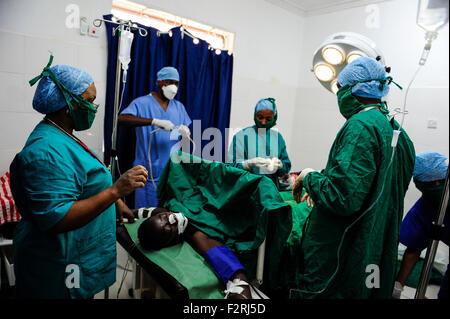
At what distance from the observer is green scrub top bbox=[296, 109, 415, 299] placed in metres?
1.30

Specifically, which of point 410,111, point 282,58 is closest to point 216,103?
point 282,58

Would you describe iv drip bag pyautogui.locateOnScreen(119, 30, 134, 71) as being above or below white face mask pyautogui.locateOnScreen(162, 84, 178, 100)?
above

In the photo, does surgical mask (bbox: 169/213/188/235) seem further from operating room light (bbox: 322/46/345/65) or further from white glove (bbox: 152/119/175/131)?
operating room light (bbox: 322/46/345/65)

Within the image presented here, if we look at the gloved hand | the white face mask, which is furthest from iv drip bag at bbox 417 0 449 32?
the white face mask

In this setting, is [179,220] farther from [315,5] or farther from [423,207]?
[315,5]

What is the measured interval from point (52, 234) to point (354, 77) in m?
1.46

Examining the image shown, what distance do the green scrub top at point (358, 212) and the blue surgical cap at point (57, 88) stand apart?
3.55 ft

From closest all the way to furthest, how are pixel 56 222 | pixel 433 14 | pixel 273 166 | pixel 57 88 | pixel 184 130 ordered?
pixel 433 14 < pixel 56 222 < pixel 57 88 < pixel 273 166 < pixel 184 130

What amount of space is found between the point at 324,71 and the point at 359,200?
3.50 feet

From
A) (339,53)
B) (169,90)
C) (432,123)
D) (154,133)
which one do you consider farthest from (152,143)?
(432,123)

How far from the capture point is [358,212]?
138 centimetres

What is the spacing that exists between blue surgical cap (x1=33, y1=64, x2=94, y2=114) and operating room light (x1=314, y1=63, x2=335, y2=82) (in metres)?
1.52

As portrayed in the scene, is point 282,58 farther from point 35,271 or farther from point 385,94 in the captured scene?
point 35,271

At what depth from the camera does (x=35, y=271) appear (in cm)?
112
